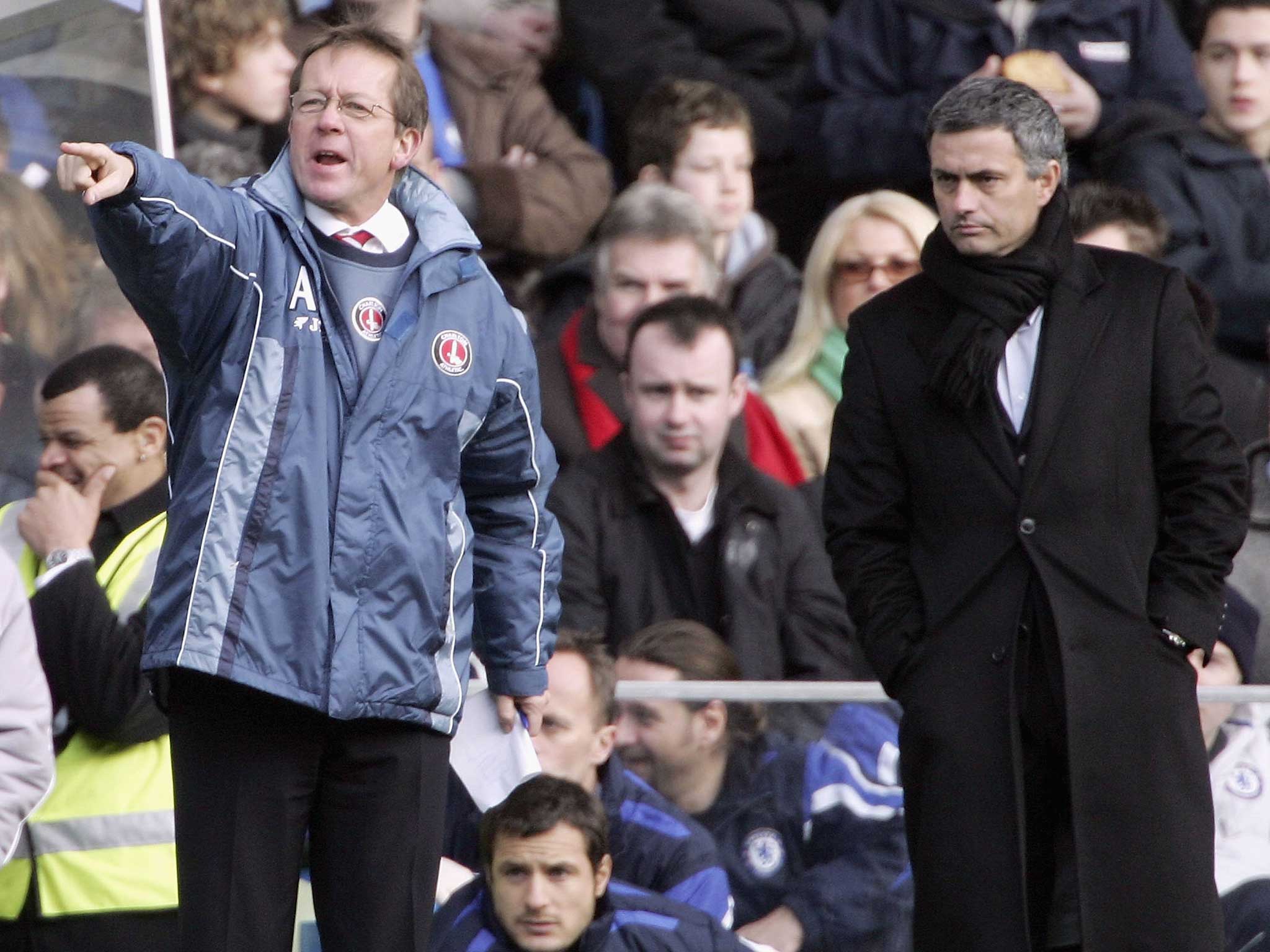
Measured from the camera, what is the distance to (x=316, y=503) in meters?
3.61

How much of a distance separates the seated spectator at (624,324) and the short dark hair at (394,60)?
274 centimetres

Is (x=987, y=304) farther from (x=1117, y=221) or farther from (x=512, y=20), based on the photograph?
(x=512, y=20)

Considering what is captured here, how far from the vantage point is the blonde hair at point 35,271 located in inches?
223

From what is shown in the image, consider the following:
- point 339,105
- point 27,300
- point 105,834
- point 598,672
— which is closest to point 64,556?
point 105,834

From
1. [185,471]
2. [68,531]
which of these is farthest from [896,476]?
[68,531]

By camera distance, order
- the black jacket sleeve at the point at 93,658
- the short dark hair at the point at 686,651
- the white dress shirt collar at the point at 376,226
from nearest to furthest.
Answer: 1. the white dress shirt collar at the point at 376,226
2. the black jacket sleeve at the point at 93,658
3. the short dark hair at the point at 686,651

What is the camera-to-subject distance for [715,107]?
7.48 m

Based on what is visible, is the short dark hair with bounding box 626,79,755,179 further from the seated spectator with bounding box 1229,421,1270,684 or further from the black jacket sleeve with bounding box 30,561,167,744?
the black jacket sleeve with bounding box 30,561,167,744

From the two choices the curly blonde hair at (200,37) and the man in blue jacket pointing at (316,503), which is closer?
the man in blue jacket pointing at (316,503)

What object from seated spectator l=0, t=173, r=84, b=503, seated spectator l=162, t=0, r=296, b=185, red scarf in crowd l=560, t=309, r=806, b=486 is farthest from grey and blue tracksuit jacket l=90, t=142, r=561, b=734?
seated spectator l=162, t=0, r=296, b=185

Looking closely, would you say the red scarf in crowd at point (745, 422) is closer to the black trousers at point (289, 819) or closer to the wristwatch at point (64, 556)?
the wristwatch at point (64, 556)

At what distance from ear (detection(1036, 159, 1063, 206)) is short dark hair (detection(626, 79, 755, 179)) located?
124 inches

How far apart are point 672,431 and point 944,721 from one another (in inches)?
83.3

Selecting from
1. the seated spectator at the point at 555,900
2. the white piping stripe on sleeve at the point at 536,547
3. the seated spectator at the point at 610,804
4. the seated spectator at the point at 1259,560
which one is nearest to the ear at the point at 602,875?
the seated spectator at the point at 555,900
